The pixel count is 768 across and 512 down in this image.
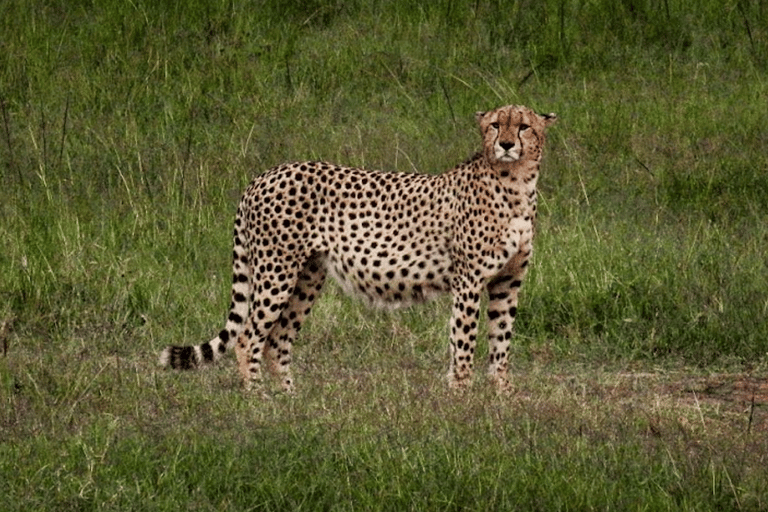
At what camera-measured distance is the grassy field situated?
226 inches

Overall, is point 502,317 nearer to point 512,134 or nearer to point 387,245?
point 387,245

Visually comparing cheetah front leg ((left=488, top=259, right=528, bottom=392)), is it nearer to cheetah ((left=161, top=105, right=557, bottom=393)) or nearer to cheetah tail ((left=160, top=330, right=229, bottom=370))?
cheetah ((left=161, top=105, right=557, bottom=393))

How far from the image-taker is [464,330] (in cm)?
732

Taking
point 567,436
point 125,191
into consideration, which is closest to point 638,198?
point 125,191

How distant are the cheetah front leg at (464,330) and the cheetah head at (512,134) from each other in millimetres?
538

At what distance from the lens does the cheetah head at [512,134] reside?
723 cm

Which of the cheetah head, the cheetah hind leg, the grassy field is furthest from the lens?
the cheetah hind leg

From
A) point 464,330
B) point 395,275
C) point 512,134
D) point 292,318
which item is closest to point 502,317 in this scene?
point 464,330

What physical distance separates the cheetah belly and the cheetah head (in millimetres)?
503

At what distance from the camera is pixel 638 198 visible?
10.3m

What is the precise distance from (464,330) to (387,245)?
1.72ft

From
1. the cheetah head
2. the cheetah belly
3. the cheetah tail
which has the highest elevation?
the cheetah head

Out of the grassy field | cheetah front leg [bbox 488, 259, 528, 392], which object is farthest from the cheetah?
the grassy field

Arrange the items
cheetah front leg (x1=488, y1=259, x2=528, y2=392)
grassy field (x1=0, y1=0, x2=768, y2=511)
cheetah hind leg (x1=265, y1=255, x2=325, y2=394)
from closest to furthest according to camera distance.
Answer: grassy field (x1=0, y1=0, x2=768, y2=511)
cheetah front leg (x1=488, y1=259, x2=528, y2=392)
cheetah hind leg (x1=265, y1=255, x2=325, y2=394)
